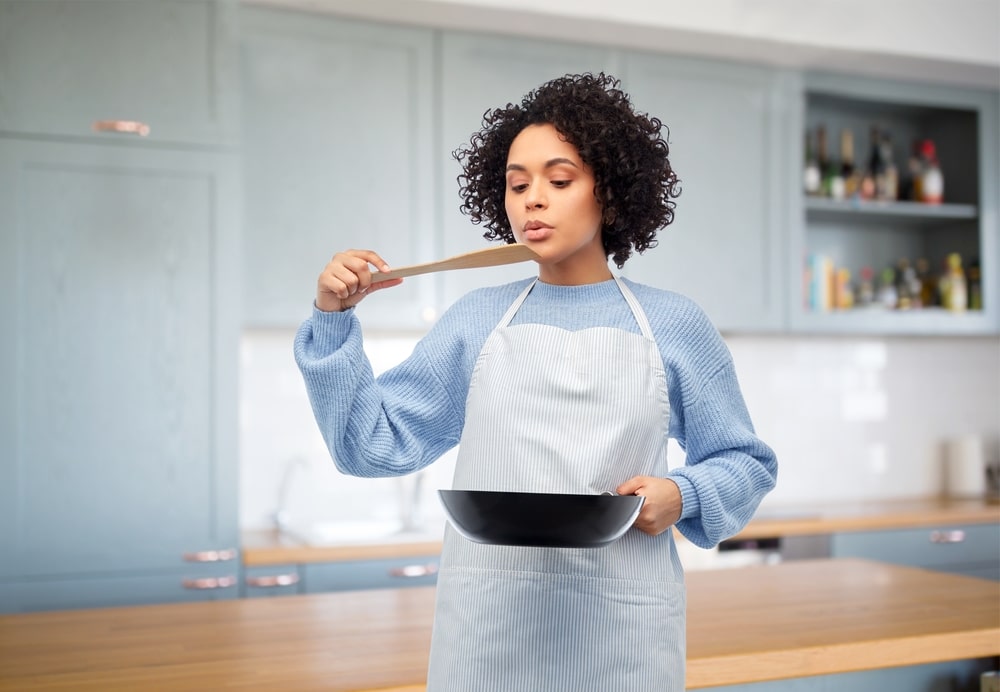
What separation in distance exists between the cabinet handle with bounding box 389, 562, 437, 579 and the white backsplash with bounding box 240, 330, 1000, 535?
0.41 m

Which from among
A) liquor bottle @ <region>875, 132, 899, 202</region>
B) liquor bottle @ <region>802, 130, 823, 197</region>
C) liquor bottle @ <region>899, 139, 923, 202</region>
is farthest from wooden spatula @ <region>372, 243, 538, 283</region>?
liquor bottle @ <region>899, 139, 923, 202</region>

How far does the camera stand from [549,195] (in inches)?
46.3

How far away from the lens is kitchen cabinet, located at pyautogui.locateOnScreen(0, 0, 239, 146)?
103 inches

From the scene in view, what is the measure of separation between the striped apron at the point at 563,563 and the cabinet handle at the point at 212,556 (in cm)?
170

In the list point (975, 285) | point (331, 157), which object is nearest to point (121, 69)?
point (331, 157)

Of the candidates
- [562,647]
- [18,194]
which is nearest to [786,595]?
[562,647]

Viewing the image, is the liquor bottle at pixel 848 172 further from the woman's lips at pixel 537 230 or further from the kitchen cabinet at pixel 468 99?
the woman's lips at pixel 537 230

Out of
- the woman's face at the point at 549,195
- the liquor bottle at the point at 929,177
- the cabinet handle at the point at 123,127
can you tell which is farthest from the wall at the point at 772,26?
the woman's face at the point at 549,195

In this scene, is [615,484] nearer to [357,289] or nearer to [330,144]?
[357,289]

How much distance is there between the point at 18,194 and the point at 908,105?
10.4 ft

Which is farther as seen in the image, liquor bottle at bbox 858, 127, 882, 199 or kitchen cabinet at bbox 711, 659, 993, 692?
liquor bottle at bbox 858, 127, 882, 199

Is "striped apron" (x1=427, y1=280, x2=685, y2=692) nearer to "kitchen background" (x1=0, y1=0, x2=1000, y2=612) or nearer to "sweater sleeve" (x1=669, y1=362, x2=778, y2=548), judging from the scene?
"sweater sleeve" (x1=669, y1=362, x2=778, y2=548)

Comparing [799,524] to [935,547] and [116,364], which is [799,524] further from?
[116,364]

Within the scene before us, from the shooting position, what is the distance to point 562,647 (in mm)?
1112
